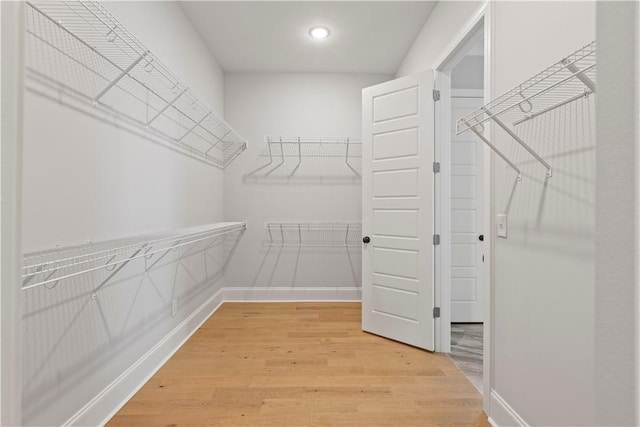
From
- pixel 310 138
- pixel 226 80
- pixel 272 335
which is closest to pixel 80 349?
pixel 272 335

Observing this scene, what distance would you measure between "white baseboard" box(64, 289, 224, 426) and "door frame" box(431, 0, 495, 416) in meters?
2.04

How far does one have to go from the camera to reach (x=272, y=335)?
2.90m

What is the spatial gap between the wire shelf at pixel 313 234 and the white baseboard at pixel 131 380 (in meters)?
1.30

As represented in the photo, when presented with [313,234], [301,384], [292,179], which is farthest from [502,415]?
[292,179]

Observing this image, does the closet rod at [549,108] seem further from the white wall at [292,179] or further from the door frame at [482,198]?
the white wall at [292,179]

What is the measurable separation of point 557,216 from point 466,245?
223 centimetres

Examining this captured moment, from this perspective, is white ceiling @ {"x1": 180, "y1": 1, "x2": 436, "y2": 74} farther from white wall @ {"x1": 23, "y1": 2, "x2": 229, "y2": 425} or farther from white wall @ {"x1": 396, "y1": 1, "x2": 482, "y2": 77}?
white wall @ {"x1": 23, "y1": 2, "x2": 229, "y2": 425}

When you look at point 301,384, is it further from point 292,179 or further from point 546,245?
point 292,179

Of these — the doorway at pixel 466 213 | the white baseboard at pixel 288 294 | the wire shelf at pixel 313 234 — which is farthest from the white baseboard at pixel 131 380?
the doorway at pixel 466 213

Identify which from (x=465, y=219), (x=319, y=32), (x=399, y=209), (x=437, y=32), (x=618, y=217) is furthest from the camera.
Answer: (x=465, y=219)

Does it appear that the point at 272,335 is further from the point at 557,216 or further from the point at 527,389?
the point at 557,216

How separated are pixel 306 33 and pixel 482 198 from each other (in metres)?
2.18

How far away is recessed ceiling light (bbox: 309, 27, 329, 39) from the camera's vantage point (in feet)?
9.73

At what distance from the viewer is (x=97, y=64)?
163 centimetres
